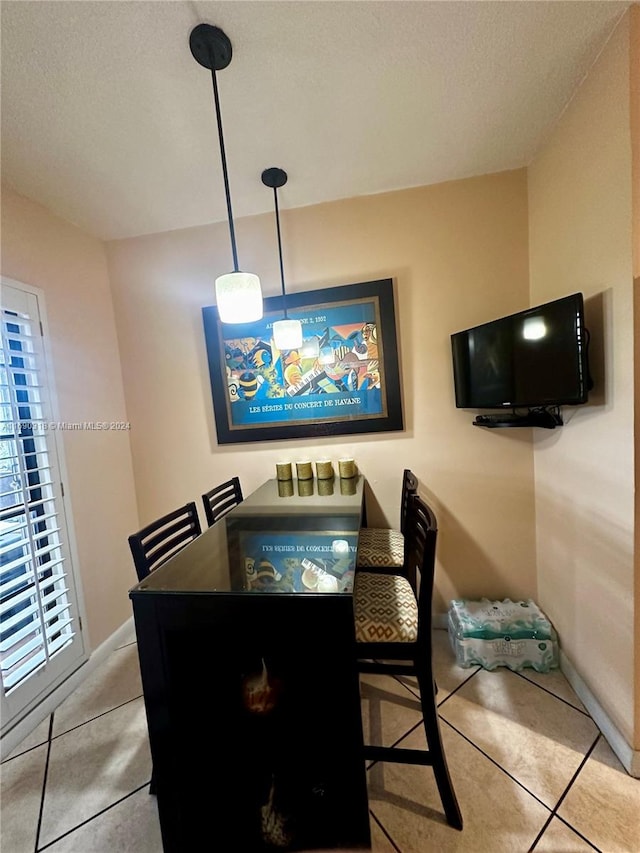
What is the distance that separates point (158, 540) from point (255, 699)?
691mm

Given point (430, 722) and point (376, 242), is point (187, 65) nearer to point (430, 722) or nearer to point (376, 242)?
point (376, 242)

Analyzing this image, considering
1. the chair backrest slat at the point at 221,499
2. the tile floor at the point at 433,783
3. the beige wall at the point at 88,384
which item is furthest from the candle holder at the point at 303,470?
the beige wall at the point at 88,384

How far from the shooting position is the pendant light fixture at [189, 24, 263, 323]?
3.65 feet

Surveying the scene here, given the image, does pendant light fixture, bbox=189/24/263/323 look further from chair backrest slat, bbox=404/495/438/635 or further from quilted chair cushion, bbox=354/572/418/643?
quilted chair cushion, bbox=354/572/418/643

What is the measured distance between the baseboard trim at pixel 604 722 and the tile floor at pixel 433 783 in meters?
0.03

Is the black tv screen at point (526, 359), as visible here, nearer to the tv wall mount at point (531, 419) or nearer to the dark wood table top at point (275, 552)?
the tv wall mount at point (531, 419)

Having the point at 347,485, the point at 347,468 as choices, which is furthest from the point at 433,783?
the point at 347,468

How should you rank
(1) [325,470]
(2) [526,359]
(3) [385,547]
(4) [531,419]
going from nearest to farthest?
1. (2) [526,359]
2. (4) [531,419]
3. (3) [385,547]
4. (1) [325,470]

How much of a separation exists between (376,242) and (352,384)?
34.3 inches

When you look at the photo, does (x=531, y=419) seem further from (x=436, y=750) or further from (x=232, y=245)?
(x=232, y=245)

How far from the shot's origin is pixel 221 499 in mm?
1963

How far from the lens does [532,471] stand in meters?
2.00

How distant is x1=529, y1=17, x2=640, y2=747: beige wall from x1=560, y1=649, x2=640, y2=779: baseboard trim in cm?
3

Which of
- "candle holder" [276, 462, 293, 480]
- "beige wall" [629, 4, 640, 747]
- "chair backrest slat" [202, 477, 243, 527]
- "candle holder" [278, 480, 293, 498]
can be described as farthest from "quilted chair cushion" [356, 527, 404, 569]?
"beige wall" [629, 4, 640, 747]
